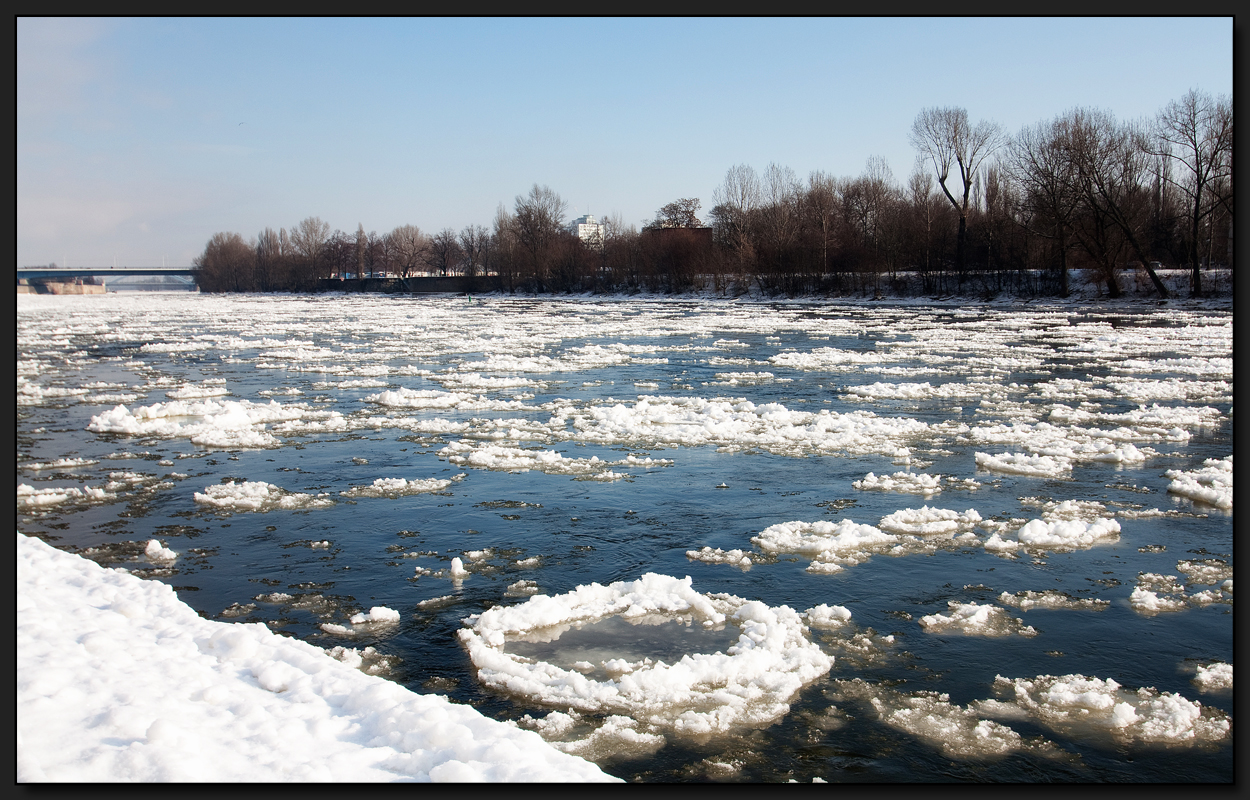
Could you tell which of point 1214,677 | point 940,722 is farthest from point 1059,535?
point 940,722

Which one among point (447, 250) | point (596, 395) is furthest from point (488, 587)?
point (447, 250)

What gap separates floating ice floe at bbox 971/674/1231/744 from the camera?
169 inches

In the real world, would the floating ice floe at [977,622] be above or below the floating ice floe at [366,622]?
below

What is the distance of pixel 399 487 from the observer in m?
9.16

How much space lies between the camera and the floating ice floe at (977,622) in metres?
5.50

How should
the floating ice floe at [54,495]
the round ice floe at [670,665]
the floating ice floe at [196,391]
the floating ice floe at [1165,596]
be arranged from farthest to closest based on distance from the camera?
1. the floating ice floe at [196,391]
2. the floating ice floe at [54,495]
3. the floating ice floe at [1165,596]
4. the round ice floe at [670,665]

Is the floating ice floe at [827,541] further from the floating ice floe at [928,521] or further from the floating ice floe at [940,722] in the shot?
the floating ice floe at [940,722]

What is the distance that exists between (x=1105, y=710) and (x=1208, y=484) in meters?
5.59

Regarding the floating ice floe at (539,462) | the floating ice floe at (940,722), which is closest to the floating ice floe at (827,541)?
the floating ice floe at (940,722)

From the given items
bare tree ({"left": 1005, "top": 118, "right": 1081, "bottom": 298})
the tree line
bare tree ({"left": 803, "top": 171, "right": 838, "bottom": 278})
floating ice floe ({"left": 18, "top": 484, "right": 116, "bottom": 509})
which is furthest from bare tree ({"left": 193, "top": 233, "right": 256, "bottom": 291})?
floating ice floe ({"left": 18, "top": 484, "right": 116, "bottom": 509})

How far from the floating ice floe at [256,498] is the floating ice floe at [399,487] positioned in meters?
0.37

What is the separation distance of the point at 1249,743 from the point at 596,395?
40.8ft

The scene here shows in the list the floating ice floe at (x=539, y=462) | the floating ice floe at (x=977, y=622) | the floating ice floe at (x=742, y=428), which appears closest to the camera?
the floating ice floe at (x=977, y=622)

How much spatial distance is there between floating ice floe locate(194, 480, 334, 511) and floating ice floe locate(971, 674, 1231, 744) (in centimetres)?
649
